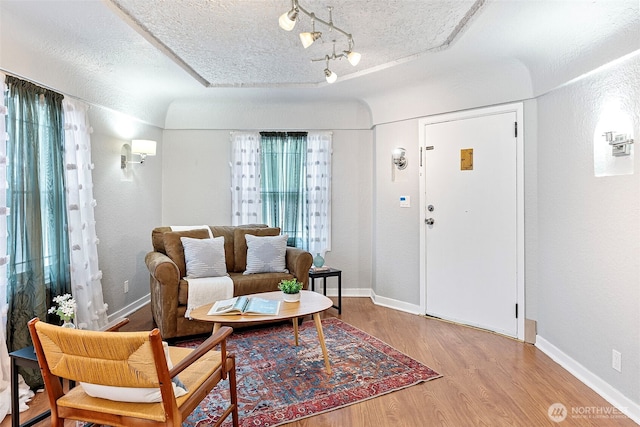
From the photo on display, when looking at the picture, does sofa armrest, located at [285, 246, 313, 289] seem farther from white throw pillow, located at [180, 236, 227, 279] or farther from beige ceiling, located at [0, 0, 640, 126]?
beige ceiling, located at [0, 0, 640, 126]

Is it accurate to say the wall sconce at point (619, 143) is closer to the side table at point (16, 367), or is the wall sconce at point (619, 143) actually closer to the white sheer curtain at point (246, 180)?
the side table at point (16, 367)

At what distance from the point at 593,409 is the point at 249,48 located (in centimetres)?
348

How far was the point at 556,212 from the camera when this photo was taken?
9.85 ft

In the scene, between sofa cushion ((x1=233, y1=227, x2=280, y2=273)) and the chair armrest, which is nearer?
the chair armrest

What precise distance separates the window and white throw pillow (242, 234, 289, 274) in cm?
85

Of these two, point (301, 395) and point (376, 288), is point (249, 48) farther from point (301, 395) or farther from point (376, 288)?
point (376, 288)

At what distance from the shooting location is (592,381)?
253cm

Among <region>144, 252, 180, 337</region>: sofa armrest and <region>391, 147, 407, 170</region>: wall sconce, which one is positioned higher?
<region>391, 147, 407, 170</region>: wall sconce

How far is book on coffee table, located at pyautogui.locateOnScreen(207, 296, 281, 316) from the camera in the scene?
2.58m

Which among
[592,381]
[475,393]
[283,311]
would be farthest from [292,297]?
[592,381]

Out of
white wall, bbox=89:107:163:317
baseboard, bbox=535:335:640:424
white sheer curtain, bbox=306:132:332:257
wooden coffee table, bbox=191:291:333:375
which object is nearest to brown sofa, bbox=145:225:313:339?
white wall, bbox=89:107:163:317

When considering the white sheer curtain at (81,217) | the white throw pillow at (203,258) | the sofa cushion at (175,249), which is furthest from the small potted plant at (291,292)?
the white sheer curtain at (81,217)

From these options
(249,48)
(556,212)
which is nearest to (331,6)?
(249,48)

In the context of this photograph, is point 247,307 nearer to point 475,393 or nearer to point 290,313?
point 290,313
